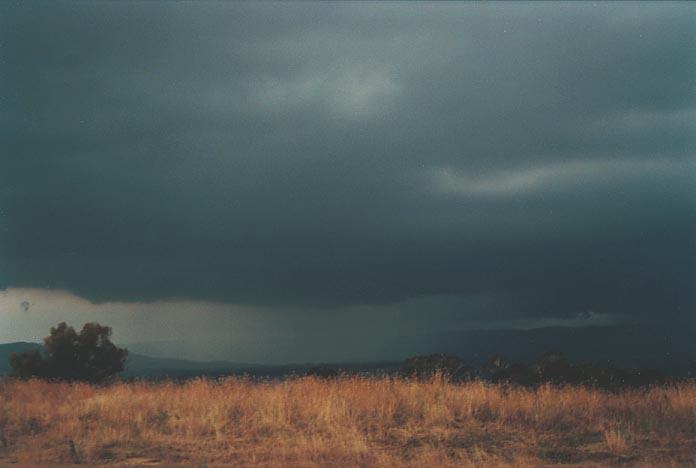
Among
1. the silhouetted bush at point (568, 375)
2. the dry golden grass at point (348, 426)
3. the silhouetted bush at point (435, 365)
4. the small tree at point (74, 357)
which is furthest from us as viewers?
the small tree at point (74, 357)

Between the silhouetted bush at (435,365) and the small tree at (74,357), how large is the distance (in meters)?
15.0

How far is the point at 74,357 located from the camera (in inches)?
1339

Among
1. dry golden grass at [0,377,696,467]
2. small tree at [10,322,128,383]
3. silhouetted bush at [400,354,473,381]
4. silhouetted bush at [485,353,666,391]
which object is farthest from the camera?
small tree at [10,322,128,383]

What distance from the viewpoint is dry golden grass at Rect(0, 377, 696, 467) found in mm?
13508

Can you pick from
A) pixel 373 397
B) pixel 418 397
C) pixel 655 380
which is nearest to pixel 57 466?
pixel 373 397

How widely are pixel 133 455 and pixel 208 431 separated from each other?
6.40 ft

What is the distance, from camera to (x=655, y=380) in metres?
25.8

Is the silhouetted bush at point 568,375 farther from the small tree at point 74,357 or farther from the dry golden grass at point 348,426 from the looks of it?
the small tree at point 74,357

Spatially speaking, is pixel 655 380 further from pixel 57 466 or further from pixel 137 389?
pixel 57 466

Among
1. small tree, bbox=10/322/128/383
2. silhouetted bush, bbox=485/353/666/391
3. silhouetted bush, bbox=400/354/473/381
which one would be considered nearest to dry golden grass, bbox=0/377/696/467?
silhouetted bush, bbox=485/353/666/391

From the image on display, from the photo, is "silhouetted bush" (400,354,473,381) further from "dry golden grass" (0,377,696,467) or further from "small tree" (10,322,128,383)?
"small tree" (10,322,128,383)

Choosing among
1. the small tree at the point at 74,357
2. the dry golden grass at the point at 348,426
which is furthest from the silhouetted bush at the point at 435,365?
the small tree at the point at 74,357

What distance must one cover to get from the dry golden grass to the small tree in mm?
14086

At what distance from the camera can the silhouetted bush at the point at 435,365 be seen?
28.6 meters
